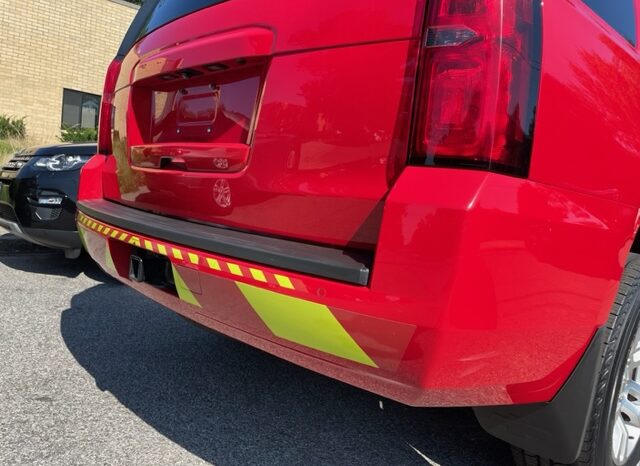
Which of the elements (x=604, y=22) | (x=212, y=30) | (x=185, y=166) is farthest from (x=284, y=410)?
(x=604, y=22)

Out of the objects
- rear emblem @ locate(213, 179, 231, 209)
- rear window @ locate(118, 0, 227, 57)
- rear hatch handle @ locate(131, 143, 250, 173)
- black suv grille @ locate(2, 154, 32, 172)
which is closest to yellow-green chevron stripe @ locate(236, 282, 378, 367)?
rear emblem @ locate(213, 179, 231, 209)

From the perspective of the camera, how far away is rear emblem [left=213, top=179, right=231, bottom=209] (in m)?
1.88

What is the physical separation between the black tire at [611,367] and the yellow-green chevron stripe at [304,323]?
83cm

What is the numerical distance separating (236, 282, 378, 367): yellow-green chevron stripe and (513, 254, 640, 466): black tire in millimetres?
834

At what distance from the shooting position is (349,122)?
156 centimetres

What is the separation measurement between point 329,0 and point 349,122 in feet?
1.26

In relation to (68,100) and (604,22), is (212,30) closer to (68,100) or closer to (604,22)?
(604,22)

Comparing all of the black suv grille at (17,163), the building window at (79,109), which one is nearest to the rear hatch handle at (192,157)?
the black suv grille at (17,163)

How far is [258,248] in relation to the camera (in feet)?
5.40

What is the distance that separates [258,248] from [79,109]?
16.2 metres

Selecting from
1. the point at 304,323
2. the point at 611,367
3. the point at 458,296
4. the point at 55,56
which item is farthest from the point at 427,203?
the point at 55,56

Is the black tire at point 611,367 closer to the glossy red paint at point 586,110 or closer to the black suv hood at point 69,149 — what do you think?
the glossy red paint at point 586,110

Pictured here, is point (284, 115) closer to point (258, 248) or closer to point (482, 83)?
point (258, 248)

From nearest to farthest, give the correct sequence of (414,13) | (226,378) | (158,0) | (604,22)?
(414,13) → (604,22) → (158,0) → (226,378)
